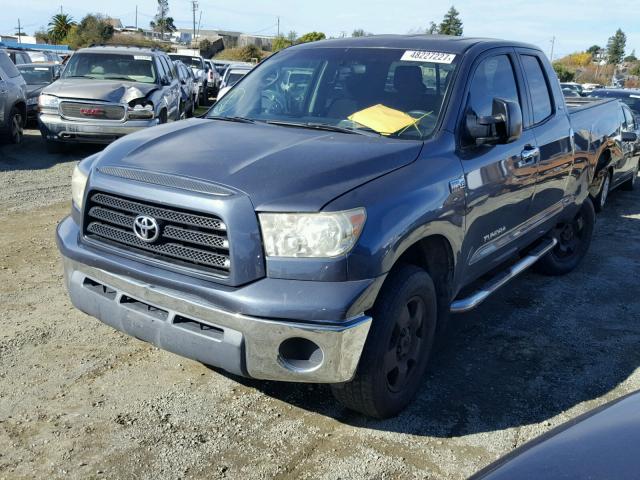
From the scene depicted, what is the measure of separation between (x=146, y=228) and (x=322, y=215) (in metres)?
0.88

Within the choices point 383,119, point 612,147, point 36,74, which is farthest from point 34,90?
point 383,119

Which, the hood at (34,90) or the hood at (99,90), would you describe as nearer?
the hood at (99,90)

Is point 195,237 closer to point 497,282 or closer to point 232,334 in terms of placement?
point 232,334

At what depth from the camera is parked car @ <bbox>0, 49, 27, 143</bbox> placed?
1130 cm

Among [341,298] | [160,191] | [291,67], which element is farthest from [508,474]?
[291,67]

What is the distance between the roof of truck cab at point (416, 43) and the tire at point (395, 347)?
1.66 m

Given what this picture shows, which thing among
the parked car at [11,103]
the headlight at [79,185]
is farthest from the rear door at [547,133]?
the parked car at [11,103]

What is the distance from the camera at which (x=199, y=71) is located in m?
24.1

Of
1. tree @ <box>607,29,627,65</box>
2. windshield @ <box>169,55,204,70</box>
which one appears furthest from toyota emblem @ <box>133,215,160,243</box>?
tree @ <box>607,29,627,65</box>

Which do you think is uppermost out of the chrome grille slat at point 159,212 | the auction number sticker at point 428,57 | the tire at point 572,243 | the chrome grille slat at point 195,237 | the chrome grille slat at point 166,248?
the auction number sticker at point 428,57

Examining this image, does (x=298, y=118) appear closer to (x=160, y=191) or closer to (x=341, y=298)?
(x=160, y=191)

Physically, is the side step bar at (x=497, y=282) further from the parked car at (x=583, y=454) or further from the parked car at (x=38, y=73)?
the parked car at (x=38, y=73)

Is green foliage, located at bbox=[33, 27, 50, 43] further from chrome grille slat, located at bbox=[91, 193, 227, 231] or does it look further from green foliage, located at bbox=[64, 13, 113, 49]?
chrome grille slat, located at bbox=[91, 193, 227, 231]

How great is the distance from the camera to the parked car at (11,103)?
1130cm
